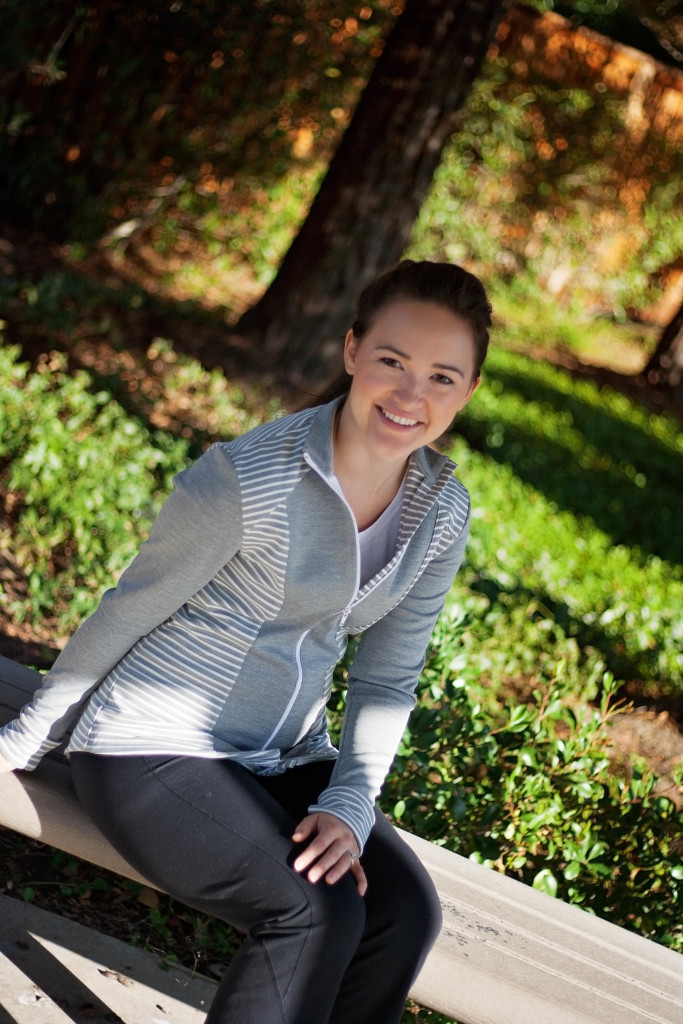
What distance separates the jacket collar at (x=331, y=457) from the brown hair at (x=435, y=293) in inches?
7.5

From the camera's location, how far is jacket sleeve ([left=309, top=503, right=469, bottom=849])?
2.24 m

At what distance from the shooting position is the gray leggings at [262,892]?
5.96 feet

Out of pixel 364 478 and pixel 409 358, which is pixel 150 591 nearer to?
pixel 364 478

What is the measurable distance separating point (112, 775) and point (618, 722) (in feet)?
9.05

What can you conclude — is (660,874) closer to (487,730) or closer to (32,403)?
(487,730)

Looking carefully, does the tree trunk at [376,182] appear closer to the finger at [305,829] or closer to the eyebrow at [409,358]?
the eyebrow at [409,358]

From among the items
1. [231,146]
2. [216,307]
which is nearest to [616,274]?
[231,146]

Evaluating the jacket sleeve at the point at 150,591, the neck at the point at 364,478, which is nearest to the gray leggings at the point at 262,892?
the jacket sleeve at the point at 150,591

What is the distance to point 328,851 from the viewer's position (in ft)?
6.37

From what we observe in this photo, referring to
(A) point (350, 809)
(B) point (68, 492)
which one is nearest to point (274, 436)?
(A) point (350, 809)

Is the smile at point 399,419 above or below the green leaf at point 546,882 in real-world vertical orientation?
above

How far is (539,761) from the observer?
3.08 meters

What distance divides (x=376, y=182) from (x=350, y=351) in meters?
3.89

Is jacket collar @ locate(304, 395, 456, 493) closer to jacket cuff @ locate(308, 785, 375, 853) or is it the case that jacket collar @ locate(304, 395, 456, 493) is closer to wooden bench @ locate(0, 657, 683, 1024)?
jacket cuff @ locate(308, 785, 375, 853)
